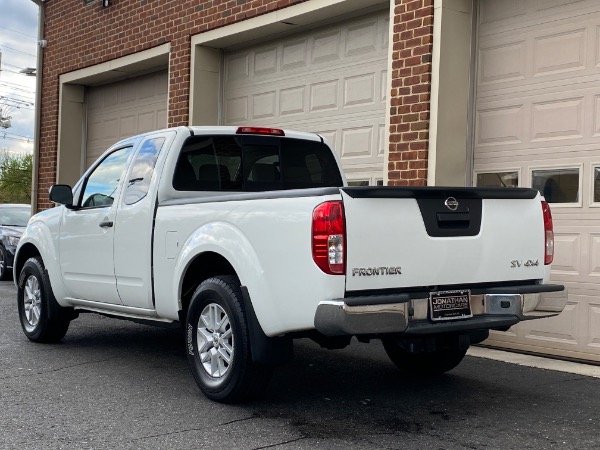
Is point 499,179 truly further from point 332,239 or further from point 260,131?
point 332,239

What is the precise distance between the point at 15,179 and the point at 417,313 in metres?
52.1

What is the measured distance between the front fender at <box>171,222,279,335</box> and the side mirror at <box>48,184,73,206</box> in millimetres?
1945

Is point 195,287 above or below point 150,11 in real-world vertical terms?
below

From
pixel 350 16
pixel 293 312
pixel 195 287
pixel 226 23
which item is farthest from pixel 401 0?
pixel 293 312

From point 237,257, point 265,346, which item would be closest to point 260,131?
point 237,257

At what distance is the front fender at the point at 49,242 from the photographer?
7.56m

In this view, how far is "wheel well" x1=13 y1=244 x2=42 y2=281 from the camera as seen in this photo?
815 centimetres

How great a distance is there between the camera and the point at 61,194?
288 inches

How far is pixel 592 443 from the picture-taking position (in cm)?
476

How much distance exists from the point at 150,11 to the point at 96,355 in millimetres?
7385

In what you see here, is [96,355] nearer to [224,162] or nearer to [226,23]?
[224,162]

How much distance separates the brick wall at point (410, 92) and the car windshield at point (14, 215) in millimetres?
9737

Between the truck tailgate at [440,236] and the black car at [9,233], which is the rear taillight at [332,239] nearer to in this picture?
the truck tailgate at [440,236]

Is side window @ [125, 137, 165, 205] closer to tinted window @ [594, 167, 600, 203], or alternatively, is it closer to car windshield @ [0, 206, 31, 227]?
tinted window @ [594, 167, 600, 203]
